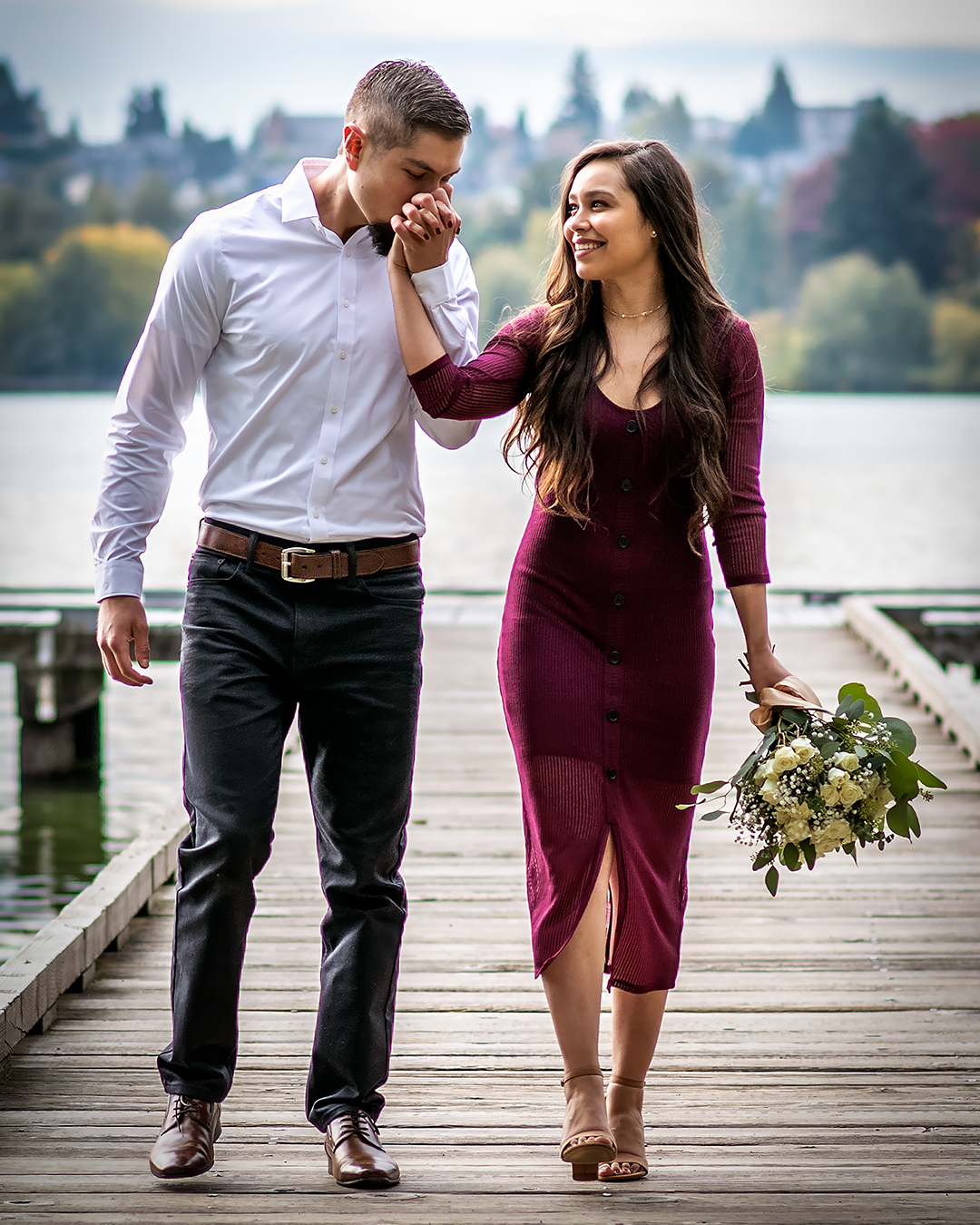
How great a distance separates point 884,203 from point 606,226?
50.7m

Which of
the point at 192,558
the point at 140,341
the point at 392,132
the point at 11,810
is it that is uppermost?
the point at 392,132

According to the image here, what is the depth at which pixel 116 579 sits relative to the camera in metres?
2.65

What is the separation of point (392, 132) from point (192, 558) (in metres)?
0.78

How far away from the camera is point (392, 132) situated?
2512 mm

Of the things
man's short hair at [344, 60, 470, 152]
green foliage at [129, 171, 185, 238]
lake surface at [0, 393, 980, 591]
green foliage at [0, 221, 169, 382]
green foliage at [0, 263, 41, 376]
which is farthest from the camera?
green foliage at [129, 171, 185, 238]

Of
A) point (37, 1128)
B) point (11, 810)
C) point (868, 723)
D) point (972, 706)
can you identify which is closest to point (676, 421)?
point (868, 723)

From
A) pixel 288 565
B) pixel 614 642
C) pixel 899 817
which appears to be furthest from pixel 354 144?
pixel 899 817

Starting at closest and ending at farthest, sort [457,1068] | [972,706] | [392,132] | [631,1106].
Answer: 1. [392,132]
2. [631,1106]
3. [457,1068]
4. [972,706]

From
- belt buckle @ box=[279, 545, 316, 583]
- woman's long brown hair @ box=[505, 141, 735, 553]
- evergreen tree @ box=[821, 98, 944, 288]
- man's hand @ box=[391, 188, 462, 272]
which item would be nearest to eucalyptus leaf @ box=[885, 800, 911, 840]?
woman's long brown hair @ box=[505, 141, 735, 553]

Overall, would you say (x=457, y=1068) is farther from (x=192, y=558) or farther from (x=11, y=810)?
(x=11, y=810)

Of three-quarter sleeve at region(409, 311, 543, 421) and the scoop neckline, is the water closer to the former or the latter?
three-quarter sleeve at region(409, 311, 543, 421)

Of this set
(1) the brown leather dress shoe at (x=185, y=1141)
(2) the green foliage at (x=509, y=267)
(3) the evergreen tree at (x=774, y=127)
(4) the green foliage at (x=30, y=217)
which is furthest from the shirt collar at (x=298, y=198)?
(3) the evergreen tree at (x=774, y=127)

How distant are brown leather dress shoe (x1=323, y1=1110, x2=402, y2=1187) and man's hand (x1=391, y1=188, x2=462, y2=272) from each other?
54.9 inches

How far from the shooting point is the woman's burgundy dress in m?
2.62
